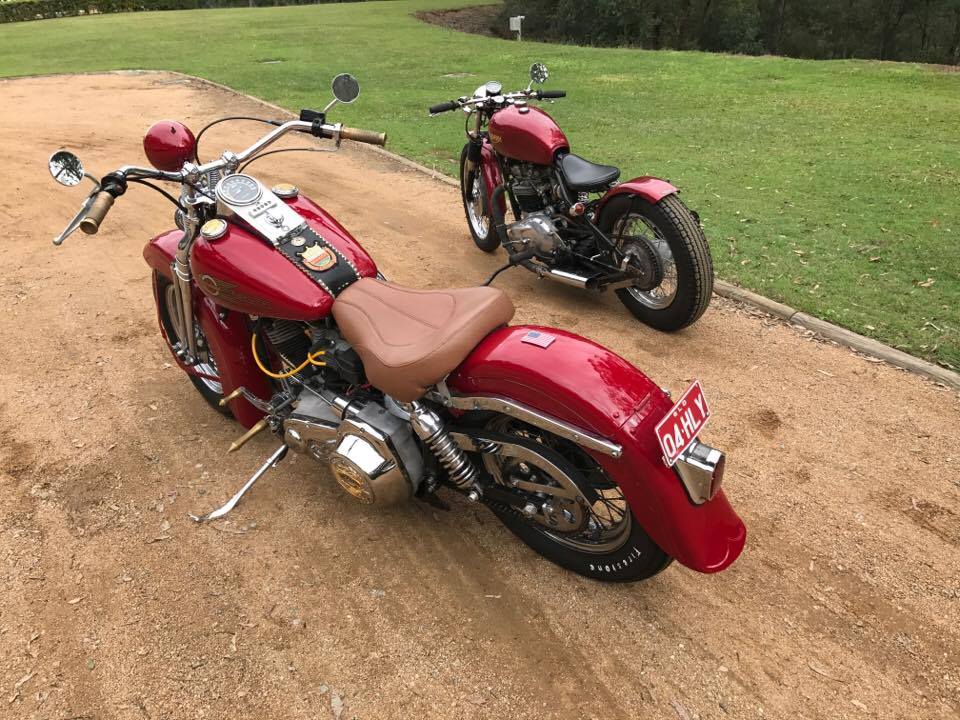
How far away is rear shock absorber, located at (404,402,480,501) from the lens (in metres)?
2.53

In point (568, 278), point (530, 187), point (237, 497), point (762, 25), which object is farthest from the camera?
point (762, 25)

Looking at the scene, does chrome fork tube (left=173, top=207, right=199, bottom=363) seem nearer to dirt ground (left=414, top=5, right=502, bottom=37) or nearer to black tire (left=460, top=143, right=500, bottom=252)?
black tire (left=460, top=143, right=500, bottom=252)

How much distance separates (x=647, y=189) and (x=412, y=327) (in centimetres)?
256

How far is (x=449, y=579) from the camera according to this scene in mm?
2773

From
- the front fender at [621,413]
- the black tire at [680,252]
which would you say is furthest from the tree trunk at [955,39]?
the front fender at [621,413]

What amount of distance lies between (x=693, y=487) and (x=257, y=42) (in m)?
21.9

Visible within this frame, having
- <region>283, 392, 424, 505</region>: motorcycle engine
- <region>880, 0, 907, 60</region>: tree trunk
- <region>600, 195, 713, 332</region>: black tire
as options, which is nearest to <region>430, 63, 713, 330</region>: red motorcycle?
<region>600, 195, 713, 332</region>: black tire

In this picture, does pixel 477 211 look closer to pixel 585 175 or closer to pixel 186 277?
pixel 585 175

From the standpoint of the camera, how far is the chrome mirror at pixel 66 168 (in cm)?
260

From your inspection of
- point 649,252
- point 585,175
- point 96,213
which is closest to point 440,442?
point 96,213

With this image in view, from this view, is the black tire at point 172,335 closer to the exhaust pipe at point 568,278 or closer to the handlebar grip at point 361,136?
the handlebar grip at point 361,136

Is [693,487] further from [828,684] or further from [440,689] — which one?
[440,689]

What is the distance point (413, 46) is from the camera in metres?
19.6

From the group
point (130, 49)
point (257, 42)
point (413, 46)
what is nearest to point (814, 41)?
point (413, 46)
